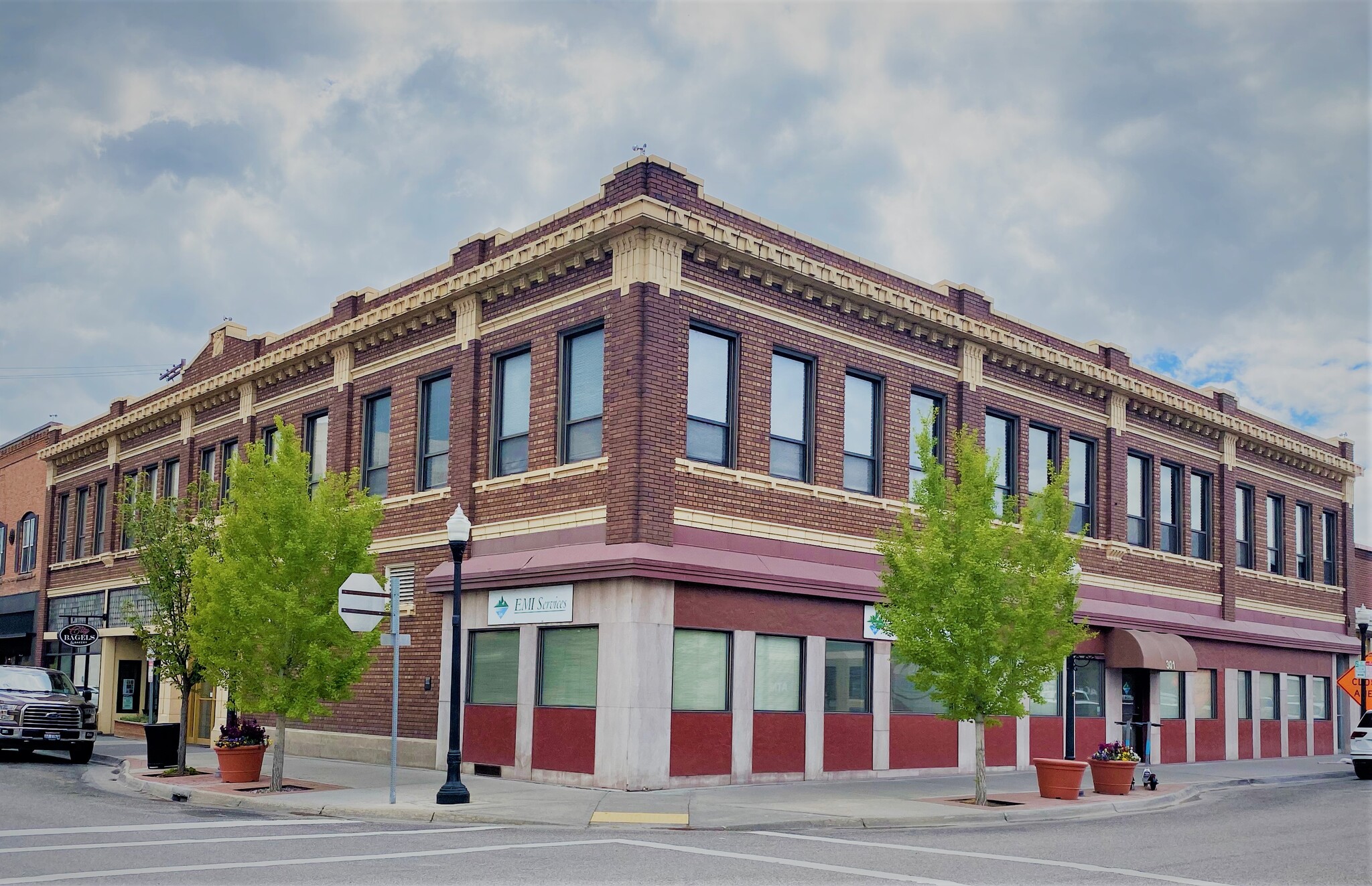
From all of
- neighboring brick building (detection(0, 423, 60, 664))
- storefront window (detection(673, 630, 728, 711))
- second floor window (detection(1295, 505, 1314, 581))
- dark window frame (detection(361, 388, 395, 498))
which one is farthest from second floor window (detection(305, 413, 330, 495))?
second floor window (detection(1295, 505, 1314, 581))

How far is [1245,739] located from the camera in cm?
3253

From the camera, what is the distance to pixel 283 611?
18984mm

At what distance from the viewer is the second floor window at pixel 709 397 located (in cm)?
2111

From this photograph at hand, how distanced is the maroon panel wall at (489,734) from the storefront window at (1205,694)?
700 inches

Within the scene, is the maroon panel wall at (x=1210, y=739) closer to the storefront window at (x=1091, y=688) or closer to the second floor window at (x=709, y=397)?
the storefront window at (x=1091, y=688)

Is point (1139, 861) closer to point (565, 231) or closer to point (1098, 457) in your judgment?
point (565, 231)

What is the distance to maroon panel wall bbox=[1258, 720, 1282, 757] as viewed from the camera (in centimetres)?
3312

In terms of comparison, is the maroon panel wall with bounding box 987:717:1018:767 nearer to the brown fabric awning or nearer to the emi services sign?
the brown fabric awning

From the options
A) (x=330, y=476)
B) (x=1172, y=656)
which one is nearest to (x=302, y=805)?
(x=330, y=476)

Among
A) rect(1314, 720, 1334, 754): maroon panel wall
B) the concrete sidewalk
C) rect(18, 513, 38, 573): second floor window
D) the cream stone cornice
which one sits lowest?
rect(1314, 720, 1334, 754): maroon panel wall

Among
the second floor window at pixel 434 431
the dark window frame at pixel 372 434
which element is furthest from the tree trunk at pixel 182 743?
the second floor window at pixel 434 431

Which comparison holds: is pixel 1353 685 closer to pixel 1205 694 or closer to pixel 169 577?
pixel 1205 694

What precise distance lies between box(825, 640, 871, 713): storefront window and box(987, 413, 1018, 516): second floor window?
5750 millimetres

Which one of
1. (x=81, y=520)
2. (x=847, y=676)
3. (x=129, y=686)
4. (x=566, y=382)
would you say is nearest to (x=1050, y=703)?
(x=847, y=676)
